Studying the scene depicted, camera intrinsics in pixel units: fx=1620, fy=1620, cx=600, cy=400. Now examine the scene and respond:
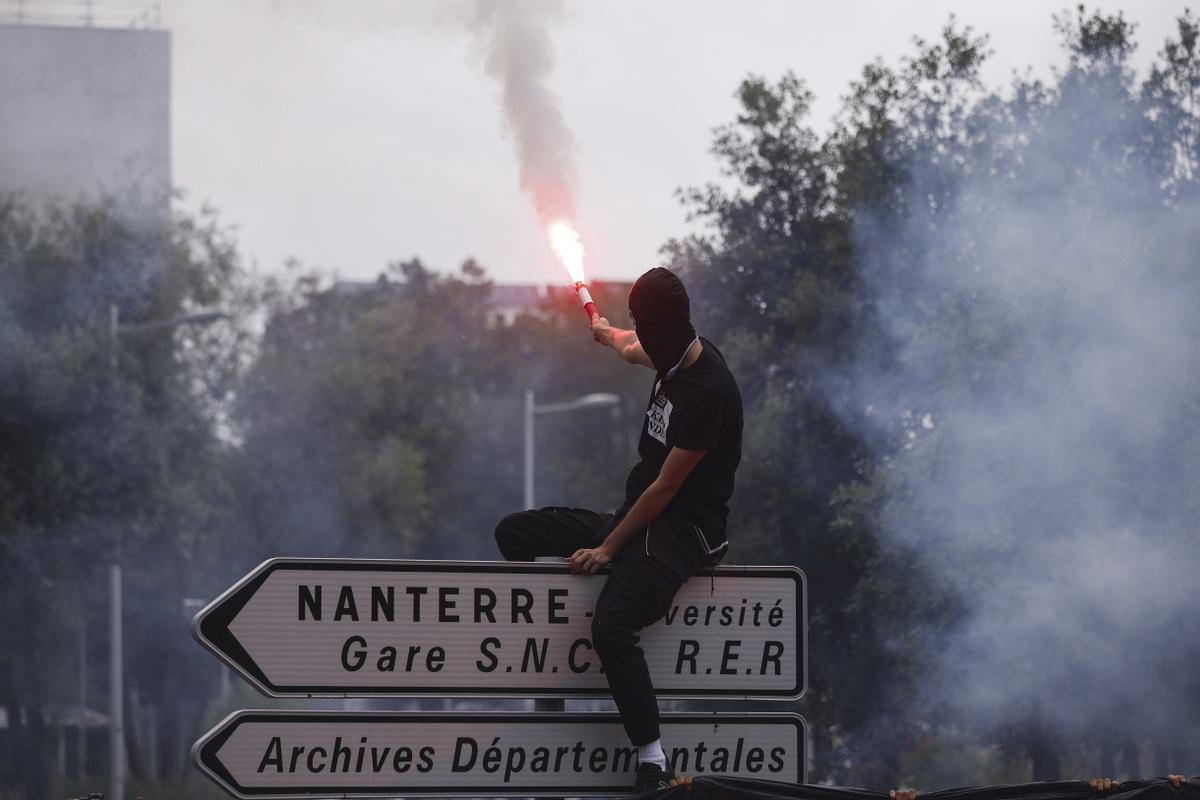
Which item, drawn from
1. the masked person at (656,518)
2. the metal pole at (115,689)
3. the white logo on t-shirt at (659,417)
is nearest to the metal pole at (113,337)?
the metal pole at (115,689)

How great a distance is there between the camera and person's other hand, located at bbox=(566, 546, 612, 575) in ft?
14.1

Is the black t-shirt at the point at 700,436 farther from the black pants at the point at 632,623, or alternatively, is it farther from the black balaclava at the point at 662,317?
the black pants at the point at 632,623

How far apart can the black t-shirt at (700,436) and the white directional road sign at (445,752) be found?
1.87 ft

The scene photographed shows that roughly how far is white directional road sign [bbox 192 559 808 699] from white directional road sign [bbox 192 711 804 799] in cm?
8

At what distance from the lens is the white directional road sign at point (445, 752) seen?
4059 mm

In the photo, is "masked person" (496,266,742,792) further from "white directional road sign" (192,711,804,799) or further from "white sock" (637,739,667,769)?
"white directional road sign" (192,711,804,799)

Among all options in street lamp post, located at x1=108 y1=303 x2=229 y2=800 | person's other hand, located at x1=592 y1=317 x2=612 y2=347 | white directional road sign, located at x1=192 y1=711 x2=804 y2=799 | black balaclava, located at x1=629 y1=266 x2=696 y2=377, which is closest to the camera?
white directional road sign, located at x1=192 y1=711 x2=804 y2=799

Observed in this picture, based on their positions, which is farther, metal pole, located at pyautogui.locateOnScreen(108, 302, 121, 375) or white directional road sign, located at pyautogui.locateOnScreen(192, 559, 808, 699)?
metal pole, located at pyautogui.locateOnScreen(108, 302, 121, 375)

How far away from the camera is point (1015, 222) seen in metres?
16.1

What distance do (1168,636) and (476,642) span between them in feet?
41.8

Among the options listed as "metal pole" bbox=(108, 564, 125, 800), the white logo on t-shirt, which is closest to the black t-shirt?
the white logo on t-shirt

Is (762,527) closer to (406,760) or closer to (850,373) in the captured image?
(850,373)

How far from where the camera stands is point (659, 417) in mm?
4520

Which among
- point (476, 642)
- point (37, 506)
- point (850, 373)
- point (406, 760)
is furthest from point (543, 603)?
point (37, 506)
